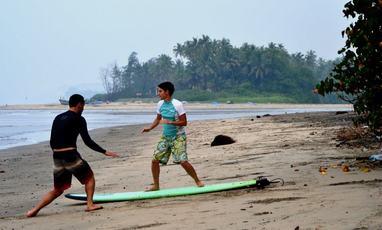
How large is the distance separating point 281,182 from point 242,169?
200 cm

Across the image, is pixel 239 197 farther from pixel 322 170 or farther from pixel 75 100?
pixel 75 100

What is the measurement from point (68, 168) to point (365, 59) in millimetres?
4136

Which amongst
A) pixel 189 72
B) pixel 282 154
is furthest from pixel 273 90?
pixel 282 154

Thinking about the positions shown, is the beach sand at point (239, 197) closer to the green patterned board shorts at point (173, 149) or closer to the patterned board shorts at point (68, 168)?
the patterned board shorts at point (68, 168)

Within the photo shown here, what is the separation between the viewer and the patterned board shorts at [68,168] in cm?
714

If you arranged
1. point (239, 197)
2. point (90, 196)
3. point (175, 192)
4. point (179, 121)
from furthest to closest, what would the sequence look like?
point (179, 121) < point (175, 192) < point (90, 196) < point (239, 197)

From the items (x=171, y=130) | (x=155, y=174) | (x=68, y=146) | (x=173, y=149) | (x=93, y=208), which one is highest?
(x=171, y=130)

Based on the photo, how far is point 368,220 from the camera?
479 cm

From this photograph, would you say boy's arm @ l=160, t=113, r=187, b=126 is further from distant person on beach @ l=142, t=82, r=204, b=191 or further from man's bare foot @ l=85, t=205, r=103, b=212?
man's bare foot @ l=85, t=205, r=103, b=212

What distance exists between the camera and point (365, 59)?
7707 millimetres

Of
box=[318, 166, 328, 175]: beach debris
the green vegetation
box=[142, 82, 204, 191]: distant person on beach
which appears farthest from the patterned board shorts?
the green vegetation

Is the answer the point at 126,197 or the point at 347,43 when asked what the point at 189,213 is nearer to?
the point at 126,197

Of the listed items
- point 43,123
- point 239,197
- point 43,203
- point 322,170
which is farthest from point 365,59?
point 43,123

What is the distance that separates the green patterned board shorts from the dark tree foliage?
7.36 ft
